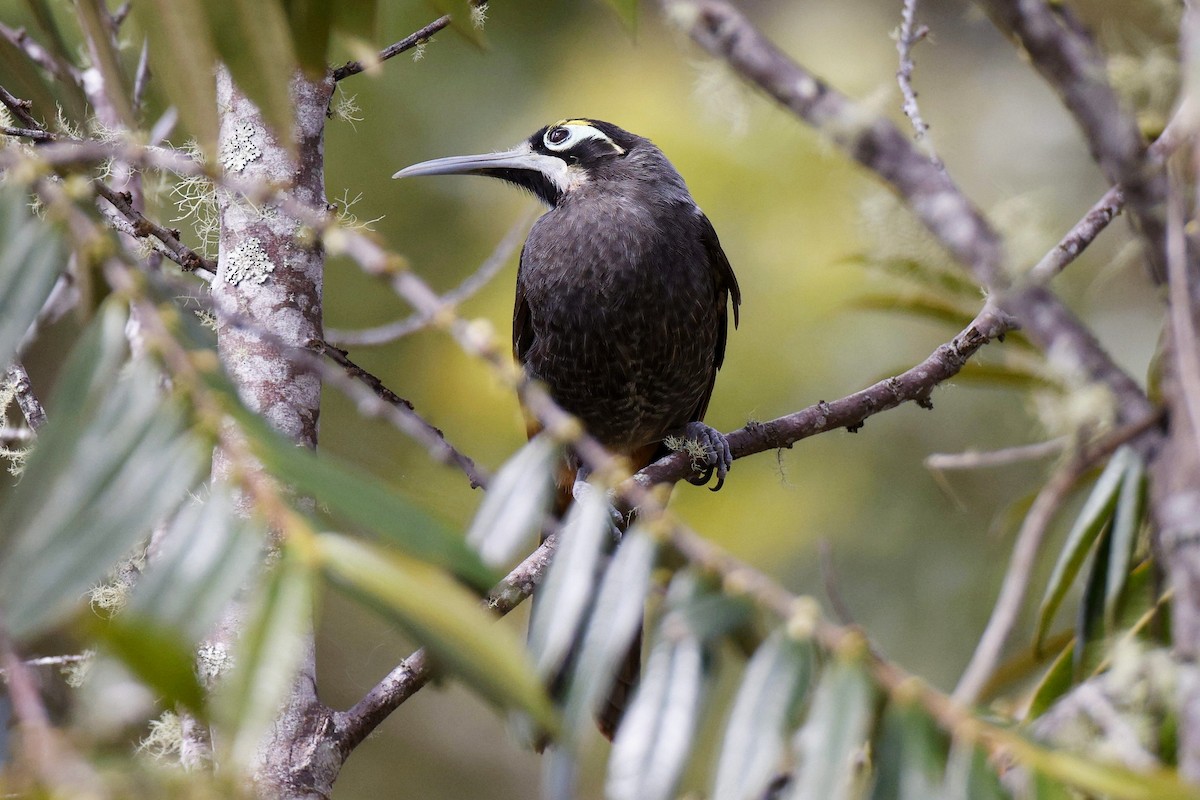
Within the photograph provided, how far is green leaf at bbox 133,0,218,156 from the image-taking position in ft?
3.72

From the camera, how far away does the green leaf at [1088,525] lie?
135cm

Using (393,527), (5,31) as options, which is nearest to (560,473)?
(5,31)

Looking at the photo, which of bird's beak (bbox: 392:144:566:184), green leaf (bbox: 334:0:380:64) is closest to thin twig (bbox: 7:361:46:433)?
green leaf (bbox: 334:0:380:64)

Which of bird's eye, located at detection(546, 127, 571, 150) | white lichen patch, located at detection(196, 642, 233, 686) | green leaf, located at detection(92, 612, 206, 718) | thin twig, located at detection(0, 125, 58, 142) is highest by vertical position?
bird's eye, located at detection(546, 127, 571, 150)

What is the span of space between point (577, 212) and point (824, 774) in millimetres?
2575

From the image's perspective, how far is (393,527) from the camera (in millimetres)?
932

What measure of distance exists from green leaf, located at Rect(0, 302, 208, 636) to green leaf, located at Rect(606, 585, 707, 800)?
433mm

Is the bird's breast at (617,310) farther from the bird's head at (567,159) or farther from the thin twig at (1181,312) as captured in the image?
the thin twig at (1181,312)

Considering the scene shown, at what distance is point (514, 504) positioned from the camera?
101 cm

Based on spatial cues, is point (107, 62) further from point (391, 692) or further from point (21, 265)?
point (391, 692)

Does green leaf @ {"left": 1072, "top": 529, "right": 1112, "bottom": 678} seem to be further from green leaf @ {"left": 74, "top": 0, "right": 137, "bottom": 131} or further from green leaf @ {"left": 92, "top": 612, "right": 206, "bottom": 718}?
green leaf @ {"left": 74, "top": 0, "right": 137, "bottom": 131}

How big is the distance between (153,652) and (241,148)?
1.68 meters

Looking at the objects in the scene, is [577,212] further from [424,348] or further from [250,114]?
[424,348]

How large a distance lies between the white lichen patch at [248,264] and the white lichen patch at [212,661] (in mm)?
730
